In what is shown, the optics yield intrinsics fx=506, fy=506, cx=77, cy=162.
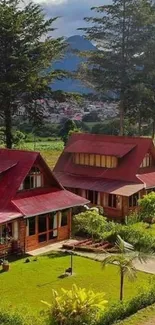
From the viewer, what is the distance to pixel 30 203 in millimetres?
25109

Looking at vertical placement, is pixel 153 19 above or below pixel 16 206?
above

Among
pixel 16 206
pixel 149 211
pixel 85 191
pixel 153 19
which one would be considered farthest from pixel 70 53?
pixel 16 206

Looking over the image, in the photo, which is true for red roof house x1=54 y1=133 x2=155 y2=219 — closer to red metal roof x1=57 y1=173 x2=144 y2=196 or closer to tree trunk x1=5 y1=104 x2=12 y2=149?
red metal roof x1=57 y1=173 x2=144 y2=196

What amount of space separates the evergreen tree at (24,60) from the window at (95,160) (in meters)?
7.01

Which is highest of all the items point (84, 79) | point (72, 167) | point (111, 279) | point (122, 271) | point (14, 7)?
point (14, 7)

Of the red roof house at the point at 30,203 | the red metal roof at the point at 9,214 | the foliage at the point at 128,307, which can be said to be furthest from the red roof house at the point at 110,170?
the foliage at the point at 128,307

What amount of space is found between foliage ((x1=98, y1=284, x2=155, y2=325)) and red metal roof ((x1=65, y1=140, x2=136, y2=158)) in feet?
59.3

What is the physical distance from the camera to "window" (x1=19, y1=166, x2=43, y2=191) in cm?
2598

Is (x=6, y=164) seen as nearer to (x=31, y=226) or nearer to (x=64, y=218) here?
(x=31, y=226)

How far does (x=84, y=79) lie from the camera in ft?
161

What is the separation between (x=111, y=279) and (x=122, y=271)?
4.00 metres

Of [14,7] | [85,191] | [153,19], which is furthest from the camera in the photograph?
[153,19]

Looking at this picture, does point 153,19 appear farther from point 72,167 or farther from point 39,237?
point 39,237

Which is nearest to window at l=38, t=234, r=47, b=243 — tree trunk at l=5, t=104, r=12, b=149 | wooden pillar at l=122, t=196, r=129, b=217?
wooden pillar at l=122, t=196, r=129, b=217
